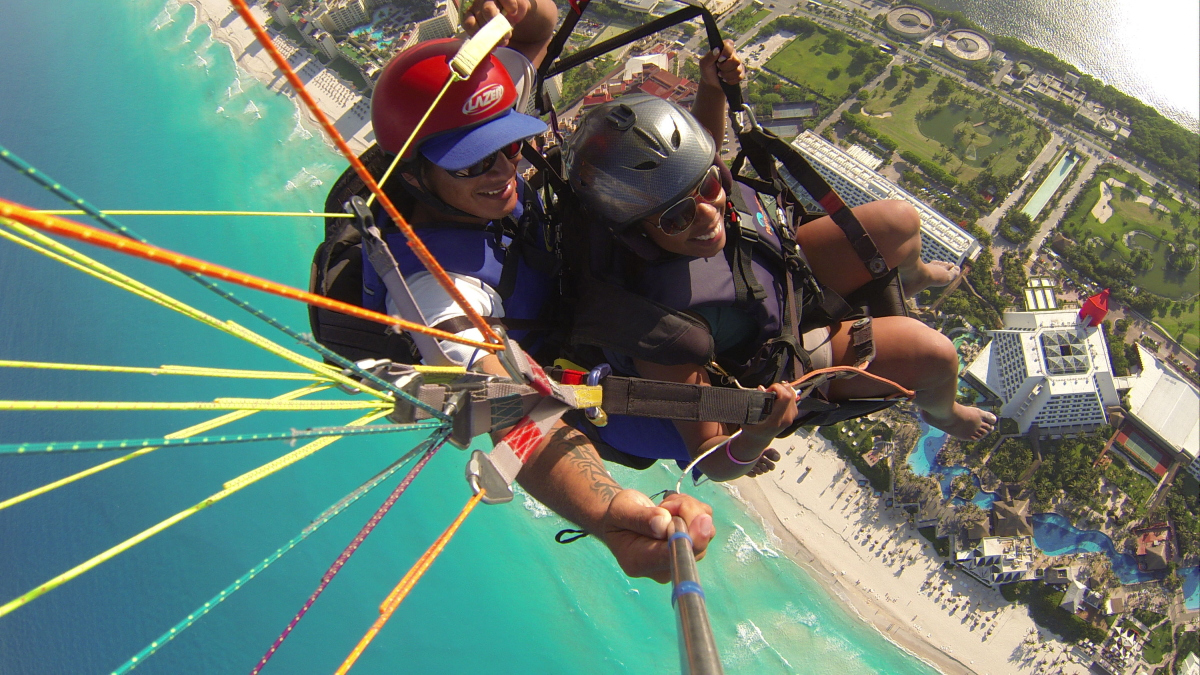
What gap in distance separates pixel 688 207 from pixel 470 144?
0.85 metres

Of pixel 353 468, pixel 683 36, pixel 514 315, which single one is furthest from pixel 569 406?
pixel 683 36

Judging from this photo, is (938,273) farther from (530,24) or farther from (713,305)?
(530,24)

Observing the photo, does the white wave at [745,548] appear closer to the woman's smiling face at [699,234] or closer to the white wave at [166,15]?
the woman's smiling face at [699,234]

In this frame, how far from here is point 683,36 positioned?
14.5 meters

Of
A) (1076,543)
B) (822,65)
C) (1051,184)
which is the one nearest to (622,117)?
(1076,543)

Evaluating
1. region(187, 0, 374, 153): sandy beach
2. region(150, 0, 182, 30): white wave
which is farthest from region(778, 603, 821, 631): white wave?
region(150, 0, 182, 30): white wave

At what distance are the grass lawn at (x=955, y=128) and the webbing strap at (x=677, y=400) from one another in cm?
1271

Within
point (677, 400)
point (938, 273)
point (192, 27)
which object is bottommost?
point (938, 273)

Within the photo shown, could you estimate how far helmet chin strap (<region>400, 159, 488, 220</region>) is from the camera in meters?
2.32

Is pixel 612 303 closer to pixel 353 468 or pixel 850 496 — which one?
pixel 353 468

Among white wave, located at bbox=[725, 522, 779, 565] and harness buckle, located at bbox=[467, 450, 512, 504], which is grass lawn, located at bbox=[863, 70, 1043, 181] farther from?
harness buckle, located at bbox=[467, 450, 512, 504]

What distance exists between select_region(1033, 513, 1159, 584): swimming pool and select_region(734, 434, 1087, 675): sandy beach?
1.27 m

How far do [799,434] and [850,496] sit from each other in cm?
115

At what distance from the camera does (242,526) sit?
→ 6246mm
